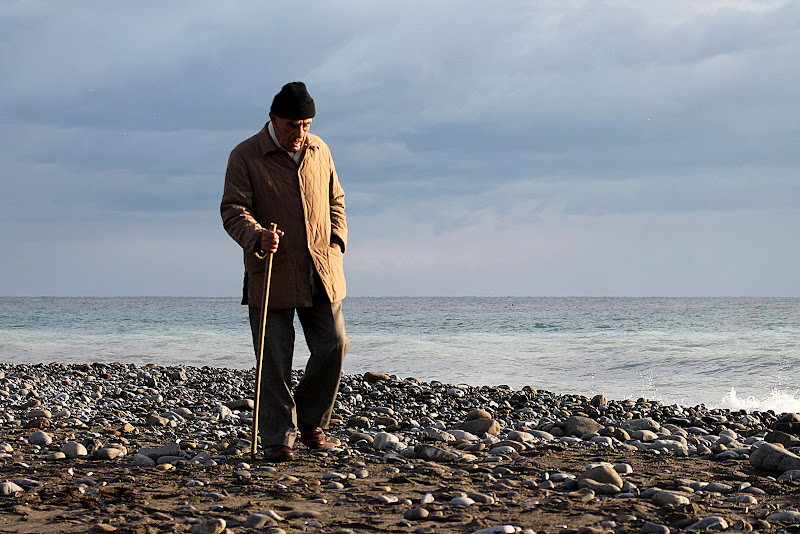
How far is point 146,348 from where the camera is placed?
1884 centimetres

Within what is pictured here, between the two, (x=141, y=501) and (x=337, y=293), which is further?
(x=337, y=293)

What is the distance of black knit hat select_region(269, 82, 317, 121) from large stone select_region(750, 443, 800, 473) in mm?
3251

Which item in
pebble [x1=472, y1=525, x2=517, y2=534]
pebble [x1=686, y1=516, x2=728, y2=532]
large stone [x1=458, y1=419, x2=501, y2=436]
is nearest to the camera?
pebble [x1=472, y1=525, x2=517, y2=534]

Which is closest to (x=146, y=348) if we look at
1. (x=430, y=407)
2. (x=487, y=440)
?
(x=430, y=407)

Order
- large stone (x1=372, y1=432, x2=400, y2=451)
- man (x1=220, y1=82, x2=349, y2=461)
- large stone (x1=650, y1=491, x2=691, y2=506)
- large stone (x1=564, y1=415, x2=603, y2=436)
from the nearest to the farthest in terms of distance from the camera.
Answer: large stone (x1=650, y1=491, x2=691, y2=506) < man (x1=220, y1=82, x2=349, y2=461) < large stone (x1=372, y1=432, x2=400, y2=451) < large stone (x1=564, y1=415, x2=603, y2=436)

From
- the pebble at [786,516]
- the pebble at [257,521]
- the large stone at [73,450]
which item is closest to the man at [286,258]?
the large stone at [73,450]

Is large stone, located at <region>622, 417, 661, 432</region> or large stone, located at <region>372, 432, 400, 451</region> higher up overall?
large stone, located at <region>372, 432, 400, 451</region>

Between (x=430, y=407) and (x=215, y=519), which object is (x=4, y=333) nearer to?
(x=430, y=407)

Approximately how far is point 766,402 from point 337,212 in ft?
24.3

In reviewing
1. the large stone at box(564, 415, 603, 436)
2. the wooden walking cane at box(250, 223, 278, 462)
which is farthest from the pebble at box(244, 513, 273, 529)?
the large stone at box(564, 415, 603, 436)

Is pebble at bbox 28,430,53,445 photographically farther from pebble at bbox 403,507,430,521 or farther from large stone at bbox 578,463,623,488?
large stone at bbox 578,463,623,488

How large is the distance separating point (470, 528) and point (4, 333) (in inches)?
1039

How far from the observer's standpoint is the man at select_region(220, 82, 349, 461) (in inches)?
168

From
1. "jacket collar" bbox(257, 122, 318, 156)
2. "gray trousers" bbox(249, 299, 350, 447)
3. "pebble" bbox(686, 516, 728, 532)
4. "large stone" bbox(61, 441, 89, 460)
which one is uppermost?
"jacket collar" bbox(257, 122, 318, 156)
